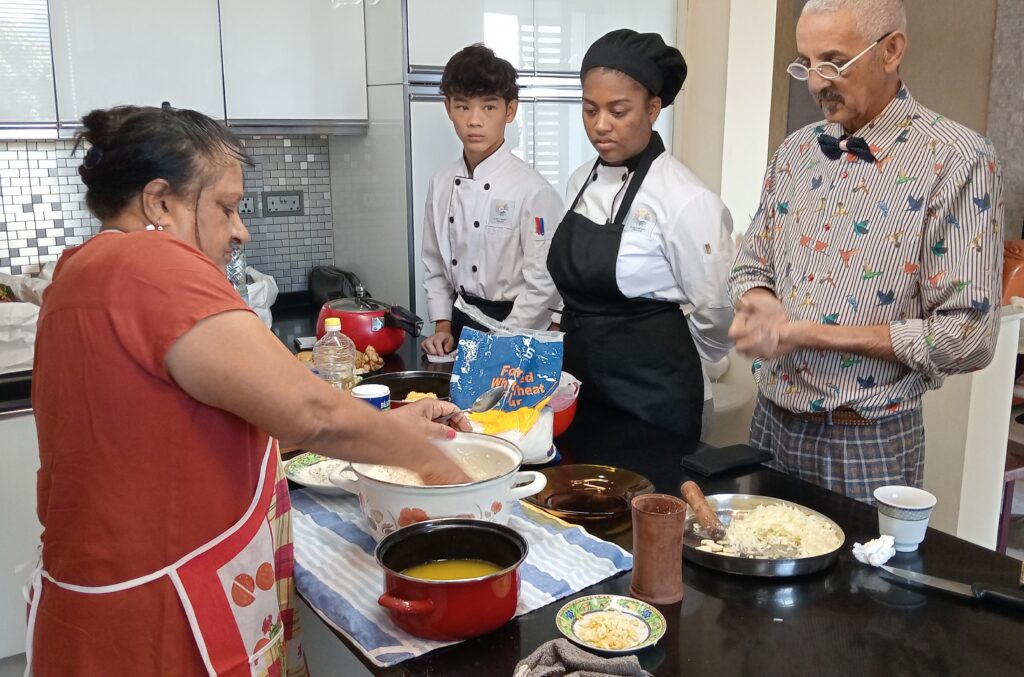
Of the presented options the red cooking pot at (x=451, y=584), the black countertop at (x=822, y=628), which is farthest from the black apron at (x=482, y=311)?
the red cooking pot at (x=451, y=584)

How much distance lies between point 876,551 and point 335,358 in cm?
120

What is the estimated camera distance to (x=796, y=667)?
97cm

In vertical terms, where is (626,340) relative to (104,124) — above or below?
below

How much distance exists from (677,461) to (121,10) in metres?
2.08

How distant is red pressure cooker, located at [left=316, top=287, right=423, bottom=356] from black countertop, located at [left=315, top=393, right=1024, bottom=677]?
117cm

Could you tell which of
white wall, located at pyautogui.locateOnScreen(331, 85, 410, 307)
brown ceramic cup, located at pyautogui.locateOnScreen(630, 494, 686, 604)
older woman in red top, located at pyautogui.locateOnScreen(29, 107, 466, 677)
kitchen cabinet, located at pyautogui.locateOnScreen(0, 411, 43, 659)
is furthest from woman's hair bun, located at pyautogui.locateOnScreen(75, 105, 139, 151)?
white wall, located at pyautogui.locateOnScreen(331, 85, 410, 307)

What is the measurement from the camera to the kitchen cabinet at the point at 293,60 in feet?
9.19

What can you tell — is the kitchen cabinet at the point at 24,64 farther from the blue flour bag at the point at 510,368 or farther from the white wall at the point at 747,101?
the white wall at the point at 747,101

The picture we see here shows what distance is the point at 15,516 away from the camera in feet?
7.42

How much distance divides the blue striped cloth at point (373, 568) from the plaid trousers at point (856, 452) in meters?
0.54

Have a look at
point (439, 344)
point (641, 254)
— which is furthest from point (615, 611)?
point (439, 344)

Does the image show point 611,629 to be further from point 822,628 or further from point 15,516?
point 15,516

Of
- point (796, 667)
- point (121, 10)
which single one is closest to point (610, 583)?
point (796, 667)

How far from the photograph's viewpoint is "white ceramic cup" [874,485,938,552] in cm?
120
